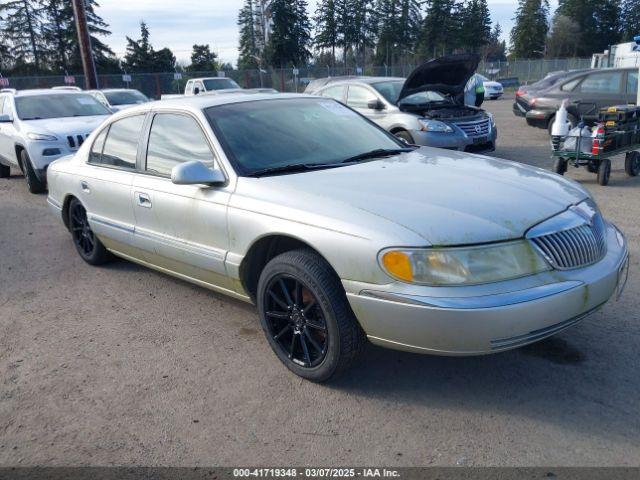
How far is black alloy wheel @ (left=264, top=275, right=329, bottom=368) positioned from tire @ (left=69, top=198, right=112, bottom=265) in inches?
99.7

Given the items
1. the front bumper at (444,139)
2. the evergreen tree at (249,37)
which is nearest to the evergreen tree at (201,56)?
the evergreen tree at (249,37)

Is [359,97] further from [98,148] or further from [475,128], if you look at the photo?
[98,148]

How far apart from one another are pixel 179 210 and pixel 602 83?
1162cm

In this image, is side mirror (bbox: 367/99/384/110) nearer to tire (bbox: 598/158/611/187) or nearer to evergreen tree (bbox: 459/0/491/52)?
tire (bbox: 598/158/611/187)

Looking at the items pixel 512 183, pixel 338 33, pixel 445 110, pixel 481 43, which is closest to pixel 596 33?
pixel 481 43

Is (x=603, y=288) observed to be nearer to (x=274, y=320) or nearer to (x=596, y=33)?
(x=274, y=320)

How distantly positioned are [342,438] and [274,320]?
35.4 inches

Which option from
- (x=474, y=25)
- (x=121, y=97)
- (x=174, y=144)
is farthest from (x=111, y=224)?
(x=474, y=25)

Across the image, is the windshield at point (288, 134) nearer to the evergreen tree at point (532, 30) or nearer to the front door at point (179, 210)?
the front door at point (179, 210)

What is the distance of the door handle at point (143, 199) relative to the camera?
13.7 ft

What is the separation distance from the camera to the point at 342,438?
275 cm

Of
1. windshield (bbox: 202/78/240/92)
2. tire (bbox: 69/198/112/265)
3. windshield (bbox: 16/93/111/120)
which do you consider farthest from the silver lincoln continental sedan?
windshield (bbox: 202/78/240/92)

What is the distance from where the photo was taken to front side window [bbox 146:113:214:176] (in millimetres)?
3848

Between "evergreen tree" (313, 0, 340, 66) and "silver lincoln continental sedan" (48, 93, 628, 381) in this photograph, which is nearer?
"silver lincoln continental sedan" (48, 93, 628, 381)
